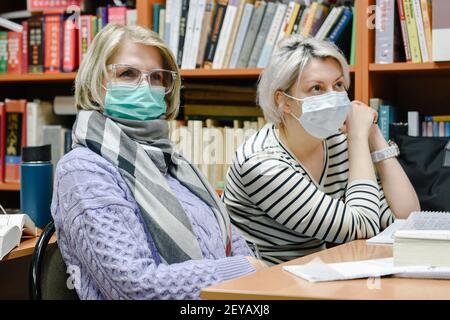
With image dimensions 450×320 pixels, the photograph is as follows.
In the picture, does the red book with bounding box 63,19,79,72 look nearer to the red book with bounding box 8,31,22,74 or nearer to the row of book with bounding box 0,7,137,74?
the row of book with bounding box 0,7,137,74

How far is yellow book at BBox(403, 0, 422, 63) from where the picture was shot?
219 centimetres

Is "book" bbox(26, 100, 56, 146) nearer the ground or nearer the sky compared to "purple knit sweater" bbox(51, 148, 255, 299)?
nearer the sky

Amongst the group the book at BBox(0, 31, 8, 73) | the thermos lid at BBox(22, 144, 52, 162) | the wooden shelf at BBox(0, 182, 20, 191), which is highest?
the book at BBox(0, 31, 8, 73)

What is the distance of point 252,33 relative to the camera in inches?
93.9

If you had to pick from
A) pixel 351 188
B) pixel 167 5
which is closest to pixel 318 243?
pixel 351 188

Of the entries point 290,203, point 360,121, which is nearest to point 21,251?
point 290,203

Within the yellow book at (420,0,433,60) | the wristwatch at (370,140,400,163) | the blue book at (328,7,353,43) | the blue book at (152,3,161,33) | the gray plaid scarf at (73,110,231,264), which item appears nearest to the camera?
the gray plaid scarf at (73,110,231,264)

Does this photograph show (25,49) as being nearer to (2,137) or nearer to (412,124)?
(2,137)

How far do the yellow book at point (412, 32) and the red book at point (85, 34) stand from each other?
3.84ft

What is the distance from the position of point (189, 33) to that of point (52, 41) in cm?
60

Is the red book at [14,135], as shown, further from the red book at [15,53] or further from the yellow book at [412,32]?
the yellow book at [412,32]

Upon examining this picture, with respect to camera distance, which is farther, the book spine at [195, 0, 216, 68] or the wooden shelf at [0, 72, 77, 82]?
the wooden shelf at [0, 72, 77, 82]

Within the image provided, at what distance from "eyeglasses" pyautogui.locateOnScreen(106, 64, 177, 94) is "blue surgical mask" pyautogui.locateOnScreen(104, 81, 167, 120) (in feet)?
0.04

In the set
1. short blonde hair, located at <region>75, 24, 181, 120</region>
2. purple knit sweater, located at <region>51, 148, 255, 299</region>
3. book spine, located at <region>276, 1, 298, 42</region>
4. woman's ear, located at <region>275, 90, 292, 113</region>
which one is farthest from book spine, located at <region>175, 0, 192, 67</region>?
purple knit sweater, located at <region>51, 148, 255, 299</region>
